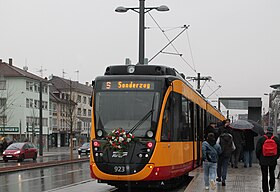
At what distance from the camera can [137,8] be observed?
77.6 ft

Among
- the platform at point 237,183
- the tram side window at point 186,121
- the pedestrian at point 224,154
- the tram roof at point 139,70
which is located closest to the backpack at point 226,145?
the pedestrian at point 224,154

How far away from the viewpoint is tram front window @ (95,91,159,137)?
584 inches

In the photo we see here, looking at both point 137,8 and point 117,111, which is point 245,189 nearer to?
point 117,111

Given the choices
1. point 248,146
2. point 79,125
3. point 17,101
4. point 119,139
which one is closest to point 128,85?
point 119,139

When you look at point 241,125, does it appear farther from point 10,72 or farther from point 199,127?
point 10,72

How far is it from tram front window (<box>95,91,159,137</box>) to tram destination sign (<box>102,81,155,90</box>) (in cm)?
13

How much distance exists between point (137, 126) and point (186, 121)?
2.94m

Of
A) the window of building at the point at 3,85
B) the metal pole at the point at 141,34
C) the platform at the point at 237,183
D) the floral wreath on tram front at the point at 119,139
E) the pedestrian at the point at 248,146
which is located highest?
the window of building at the point at 3,85

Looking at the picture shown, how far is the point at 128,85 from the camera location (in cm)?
1541

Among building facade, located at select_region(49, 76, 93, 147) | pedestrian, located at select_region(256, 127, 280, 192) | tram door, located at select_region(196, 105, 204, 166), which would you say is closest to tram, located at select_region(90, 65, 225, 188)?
pedestrian, located at select_region(256, 127, 280, 192)

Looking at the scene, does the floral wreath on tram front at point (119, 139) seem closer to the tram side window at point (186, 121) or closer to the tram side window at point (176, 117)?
the tram side window at point (176, 117)

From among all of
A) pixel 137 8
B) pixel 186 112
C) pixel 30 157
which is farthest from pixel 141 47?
pixel 30 157

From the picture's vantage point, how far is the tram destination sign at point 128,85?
15296mm

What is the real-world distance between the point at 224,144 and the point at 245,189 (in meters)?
1.73
